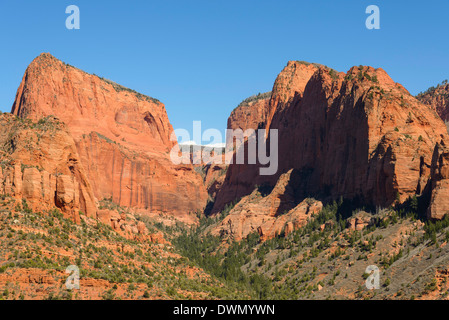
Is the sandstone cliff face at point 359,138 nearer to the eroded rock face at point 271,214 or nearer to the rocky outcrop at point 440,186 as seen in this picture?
the eroded rock face at point 271,214

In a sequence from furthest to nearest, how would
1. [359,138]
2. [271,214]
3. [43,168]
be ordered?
[271,214] → [359,138] → [43,168]

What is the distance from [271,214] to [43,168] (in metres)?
73.6

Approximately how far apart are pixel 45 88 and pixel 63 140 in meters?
70.6

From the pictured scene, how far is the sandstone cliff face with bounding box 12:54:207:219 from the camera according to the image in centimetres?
17412

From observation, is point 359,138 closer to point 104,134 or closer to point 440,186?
point 440,186

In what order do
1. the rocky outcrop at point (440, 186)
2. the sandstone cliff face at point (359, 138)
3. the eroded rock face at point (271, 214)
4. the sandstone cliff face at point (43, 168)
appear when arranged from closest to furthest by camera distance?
the sandstone cliff face at point (43, 168), the rocky outcrop at point (440, 186), the sandstone cliff face at point (359, 138), the eroded rock face at point (271, 214)

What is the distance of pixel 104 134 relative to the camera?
184 meters

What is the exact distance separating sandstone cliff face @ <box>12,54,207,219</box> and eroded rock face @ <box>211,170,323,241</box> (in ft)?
70.4

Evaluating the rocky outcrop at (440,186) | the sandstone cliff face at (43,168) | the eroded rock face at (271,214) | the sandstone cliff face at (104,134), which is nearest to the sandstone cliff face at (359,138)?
the eroded rock face at (271,214)

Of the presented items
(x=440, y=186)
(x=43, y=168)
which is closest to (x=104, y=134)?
(x=43, y=168)

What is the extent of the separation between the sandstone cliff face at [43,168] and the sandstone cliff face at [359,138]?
173ft

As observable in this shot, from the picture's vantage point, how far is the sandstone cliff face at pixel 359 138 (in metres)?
132

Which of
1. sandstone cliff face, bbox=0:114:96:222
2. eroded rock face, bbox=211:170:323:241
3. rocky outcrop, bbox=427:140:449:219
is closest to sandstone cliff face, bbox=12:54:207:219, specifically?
eroded rock face, bbox=211:170:323:241
